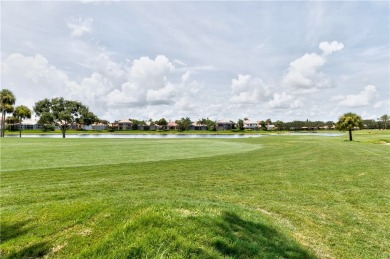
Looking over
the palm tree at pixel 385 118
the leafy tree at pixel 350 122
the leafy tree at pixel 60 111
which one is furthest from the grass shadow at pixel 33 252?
the palm tree at pixel 385 118

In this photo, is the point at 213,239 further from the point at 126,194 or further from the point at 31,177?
the point at 31,177

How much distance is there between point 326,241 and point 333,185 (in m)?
6.38

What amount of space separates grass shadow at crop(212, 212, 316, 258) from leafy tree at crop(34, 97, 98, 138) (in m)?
78.2

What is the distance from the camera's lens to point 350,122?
48.8 metres

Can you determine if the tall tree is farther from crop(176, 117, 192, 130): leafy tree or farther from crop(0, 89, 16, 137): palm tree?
crop(0, 89, 16, 137): palm tree

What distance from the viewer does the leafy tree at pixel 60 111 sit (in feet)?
262

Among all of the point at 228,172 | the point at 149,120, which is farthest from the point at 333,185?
the point at 149,120

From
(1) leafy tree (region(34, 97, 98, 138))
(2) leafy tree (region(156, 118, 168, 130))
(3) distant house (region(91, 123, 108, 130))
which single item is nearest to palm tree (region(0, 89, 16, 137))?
(1) leafy tree (region(34, 97, 98, 138))

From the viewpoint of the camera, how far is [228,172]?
14.4 metres

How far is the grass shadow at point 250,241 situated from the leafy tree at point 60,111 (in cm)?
7821

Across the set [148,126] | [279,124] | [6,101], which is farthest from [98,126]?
[279,124]

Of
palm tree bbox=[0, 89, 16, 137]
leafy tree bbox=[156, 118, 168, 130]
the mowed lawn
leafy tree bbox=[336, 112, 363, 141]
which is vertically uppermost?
palm tree bbox=[0, 89, 16, 137]

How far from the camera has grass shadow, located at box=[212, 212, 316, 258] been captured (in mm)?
4656

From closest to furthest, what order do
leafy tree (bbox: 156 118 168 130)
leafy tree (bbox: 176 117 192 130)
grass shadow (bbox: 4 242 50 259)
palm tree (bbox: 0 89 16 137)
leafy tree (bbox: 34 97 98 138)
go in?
1. grass shadow (bbox: 4 242 50 259)
2. palm tree (bbox: 0 89 16 137)
3. leafy tree (bbox: 34 97 98 138)
4. leafy tree (bbox: 176 117 192 130)
5. leafy tree (bbox: 156 118 168 130)
